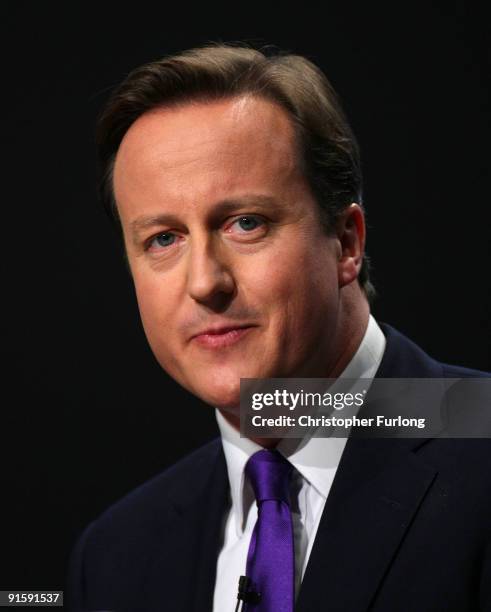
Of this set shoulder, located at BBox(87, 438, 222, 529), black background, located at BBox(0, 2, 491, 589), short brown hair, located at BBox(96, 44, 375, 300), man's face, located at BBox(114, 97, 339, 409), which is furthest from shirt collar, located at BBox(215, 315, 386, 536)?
black background, located at BBox(0, 2, 491, 589)

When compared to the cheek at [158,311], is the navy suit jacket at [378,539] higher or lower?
lower

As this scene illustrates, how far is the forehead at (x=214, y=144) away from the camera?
274 centimetres

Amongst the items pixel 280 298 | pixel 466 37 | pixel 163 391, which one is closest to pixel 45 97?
pixel 163 391

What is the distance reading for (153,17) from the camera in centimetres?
418

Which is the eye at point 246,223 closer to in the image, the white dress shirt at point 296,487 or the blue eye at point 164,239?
the blue eye at point 164,239

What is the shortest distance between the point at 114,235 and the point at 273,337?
5.42 ft

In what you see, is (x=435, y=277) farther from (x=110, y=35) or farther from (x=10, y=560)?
(x=10, y=560)

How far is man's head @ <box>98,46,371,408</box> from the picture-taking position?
2734 millimetres

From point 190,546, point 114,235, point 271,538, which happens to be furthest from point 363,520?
point 114,235

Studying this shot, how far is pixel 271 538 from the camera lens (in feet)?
9.04

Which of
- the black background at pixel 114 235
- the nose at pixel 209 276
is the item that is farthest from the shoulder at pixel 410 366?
the black background at pixel 114 235

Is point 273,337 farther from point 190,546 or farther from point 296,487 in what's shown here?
point 190,546

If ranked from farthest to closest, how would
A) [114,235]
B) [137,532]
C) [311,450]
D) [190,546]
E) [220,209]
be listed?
[114,235] → [137,532] → [190,546] → [311,450] → [220,209]

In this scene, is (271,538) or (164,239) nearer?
(271,538)
